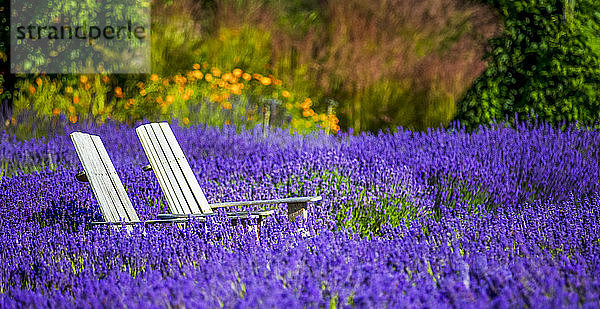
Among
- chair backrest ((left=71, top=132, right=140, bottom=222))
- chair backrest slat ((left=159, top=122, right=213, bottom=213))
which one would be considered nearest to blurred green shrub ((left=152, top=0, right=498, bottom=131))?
chair backrest slat ((left=159, top=122, right=213, bottom=213))

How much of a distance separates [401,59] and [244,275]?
714 cm

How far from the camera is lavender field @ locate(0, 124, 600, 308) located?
238 cm

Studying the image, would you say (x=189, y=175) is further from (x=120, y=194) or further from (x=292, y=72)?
(x=292, y=72)

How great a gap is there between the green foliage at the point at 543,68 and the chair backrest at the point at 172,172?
315 centimetres

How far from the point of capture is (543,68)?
6711mm

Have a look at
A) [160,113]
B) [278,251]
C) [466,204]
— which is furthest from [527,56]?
[278,251]

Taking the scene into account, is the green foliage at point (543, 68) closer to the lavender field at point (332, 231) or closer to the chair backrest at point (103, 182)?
the lavender field at point (332, 231)

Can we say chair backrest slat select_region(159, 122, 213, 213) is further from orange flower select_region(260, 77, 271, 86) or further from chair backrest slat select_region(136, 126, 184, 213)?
orange flower select_region(260, 77, 271, 86)

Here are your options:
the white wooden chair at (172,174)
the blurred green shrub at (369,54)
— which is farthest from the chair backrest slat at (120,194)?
the blurred green shrub at (369,54)

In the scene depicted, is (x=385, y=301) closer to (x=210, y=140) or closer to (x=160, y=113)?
(x=210, y=140)

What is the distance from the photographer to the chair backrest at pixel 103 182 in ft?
13.2

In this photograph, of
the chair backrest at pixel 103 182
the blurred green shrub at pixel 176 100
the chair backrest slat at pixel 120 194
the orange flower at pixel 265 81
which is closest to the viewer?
the chair backrest at pixel 103 182

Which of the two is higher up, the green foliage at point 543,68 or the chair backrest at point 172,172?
the green foliage at point 543,68

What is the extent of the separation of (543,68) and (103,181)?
13.5 feet
